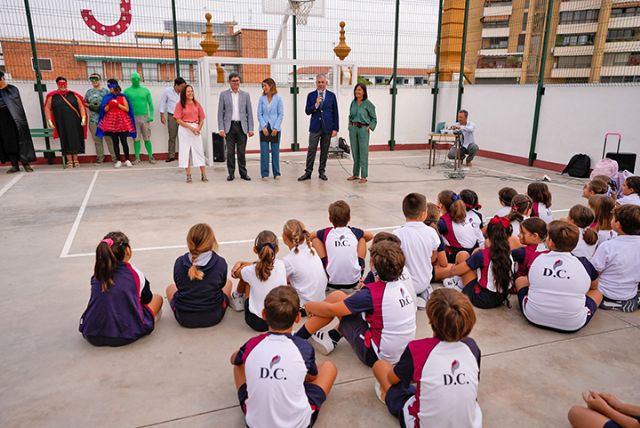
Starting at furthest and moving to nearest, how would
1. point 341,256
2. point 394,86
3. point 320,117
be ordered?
point 394,86, point 320,117, point 341,256

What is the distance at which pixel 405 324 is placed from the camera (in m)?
2.53

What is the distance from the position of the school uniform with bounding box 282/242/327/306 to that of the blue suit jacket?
543 cm

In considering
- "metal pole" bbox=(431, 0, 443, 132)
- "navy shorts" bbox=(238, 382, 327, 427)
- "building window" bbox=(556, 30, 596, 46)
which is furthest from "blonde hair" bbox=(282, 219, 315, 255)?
"metal pole" bbox=(431, 0, 443, 132)

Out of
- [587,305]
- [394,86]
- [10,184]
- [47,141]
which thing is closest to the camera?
[587,305]

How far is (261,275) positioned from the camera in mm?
2916

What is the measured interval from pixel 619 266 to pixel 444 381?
220 cm

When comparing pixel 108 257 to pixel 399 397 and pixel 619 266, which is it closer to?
pixel 399 397

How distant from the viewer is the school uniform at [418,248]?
11.2 feet

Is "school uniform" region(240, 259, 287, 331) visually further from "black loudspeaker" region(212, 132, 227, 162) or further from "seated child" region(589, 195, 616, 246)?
"black loudspeaker" region(212, 132, 227, 162)

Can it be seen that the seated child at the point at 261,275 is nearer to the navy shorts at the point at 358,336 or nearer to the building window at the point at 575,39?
the navy shorts at the point at 358,336

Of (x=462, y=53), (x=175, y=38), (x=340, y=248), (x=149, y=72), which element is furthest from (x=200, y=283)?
(x=462, y=53)

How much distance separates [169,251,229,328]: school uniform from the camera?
309cm

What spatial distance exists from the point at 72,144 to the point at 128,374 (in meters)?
7.91

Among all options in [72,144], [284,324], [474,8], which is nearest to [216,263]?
[284,324]
